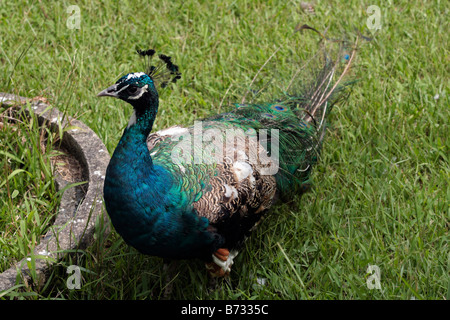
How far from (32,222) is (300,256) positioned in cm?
167

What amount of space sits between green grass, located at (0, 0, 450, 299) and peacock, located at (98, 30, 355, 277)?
0.94ft

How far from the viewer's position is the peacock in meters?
2.63

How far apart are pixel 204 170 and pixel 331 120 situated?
68.8 inches

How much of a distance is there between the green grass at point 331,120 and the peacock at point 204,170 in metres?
0.29

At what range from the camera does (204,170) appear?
294 centimetres

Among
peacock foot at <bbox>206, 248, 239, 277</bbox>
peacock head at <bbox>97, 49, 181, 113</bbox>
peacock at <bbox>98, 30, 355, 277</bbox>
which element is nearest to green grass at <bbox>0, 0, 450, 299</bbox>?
peacock foot at <bbox>206, 248, 239, 277</bbox>

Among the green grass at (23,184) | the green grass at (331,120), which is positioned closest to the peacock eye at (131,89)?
the green grass at (331,120)

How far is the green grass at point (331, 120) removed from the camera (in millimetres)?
3154

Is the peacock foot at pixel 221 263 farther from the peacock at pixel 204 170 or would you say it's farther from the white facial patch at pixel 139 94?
the white facial patch at pixel 139 94

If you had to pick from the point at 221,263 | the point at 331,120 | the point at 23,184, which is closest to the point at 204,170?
the point at 221,263

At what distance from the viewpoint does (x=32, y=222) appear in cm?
332

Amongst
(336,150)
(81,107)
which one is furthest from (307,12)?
(81,107)
